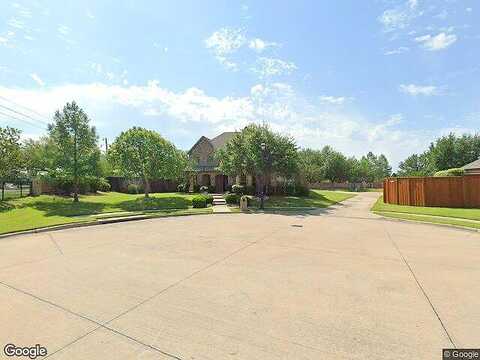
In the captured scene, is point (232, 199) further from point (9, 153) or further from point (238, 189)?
point (9, 153)

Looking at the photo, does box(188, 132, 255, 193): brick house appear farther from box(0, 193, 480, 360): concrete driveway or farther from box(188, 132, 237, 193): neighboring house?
box(0, 193, 480, 360): concrete driveway

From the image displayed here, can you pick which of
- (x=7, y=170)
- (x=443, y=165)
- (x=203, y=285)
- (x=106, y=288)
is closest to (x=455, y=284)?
(x=203, y=285)

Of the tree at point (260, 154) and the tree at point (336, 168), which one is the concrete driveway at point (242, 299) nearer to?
the tree at point (260, 154)

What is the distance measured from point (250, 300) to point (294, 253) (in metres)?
3.91

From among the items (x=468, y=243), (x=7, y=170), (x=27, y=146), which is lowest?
(x=468, y=243)

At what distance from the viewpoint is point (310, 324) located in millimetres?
4367

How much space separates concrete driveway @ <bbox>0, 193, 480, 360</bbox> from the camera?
12.6 feet

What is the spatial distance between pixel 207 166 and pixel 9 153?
21.5 m

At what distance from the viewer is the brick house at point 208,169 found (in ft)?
124

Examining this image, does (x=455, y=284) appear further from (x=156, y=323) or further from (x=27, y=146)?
(x=27, y=146)

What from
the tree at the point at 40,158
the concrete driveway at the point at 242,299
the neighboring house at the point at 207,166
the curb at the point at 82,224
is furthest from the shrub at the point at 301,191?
the tree at the point at 40,158

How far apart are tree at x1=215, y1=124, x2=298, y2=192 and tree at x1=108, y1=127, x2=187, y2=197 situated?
569 centimetres

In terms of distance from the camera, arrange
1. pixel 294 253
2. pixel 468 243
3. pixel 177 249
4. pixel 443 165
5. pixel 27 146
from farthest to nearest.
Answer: pixel 443 165, pixel 27 146, pixel 468 243, pixel 177 249, pixel 294 253

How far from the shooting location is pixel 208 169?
3838 cm
